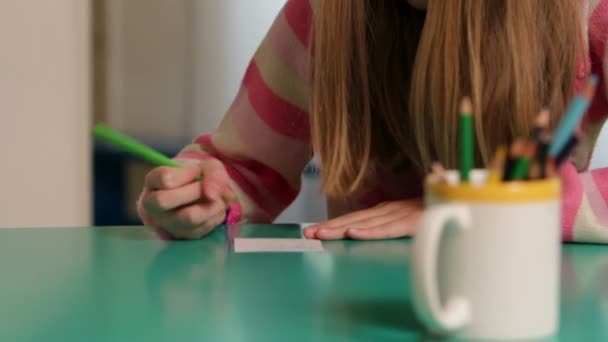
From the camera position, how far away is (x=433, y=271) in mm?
420

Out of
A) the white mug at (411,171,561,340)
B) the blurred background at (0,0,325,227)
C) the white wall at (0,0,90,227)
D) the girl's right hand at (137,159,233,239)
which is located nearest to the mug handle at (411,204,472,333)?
the white mug at (411,171,561,340)

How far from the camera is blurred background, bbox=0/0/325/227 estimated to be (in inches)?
71.5

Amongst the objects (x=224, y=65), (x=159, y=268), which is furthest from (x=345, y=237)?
(x=224, y=65)

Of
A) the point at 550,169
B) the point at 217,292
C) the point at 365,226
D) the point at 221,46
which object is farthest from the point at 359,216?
the point at 221,46

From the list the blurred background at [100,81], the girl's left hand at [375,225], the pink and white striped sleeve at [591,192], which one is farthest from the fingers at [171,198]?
the blurred background at [100,81]

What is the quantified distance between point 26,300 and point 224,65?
1332 millimetres

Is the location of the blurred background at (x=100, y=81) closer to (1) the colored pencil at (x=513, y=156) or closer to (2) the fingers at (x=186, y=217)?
(2) the fingers at (x=186, y=217)

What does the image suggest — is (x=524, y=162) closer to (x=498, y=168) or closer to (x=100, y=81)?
(x=498, y=168)

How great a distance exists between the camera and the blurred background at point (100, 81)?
1816 mm

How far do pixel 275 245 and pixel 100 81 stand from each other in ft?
3.99

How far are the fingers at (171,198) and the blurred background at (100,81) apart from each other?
988mm

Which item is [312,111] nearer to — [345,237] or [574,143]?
[345,237]

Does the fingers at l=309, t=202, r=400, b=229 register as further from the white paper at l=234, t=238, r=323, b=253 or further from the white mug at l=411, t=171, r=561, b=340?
the white mug at l=411, t=171, r=561, b=340

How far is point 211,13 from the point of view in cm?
185
